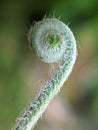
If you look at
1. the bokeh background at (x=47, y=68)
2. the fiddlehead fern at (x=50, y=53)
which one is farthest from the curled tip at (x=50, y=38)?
the bokeh background at (x=47, y=68)

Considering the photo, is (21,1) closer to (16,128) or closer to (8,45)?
(8,45)

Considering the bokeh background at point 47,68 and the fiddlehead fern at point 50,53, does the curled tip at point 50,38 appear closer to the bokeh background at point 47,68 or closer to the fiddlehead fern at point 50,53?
the fiddlehead fern at point 50,53

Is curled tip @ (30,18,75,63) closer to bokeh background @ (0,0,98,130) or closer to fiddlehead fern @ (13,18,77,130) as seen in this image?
fiddlehead fern @ (13,18,77,130)

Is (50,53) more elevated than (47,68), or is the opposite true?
(47,68)

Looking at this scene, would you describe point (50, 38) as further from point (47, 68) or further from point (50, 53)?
point (47, 68)

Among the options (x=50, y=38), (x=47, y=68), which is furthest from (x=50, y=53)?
(x=47, y=68)

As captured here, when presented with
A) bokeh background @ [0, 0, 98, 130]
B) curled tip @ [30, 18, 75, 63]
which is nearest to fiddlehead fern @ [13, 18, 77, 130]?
curled tip @ [30, 18, 75, 63]
